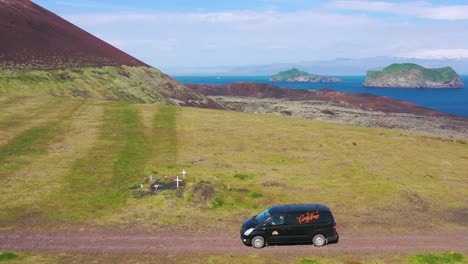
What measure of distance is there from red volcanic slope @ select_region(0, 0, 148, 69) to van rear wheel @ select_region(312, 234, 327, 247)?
243 ft

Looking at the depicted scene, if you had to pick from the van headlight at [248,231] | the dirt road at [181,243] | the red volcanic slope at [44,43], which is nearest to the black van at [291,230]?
the van headlight at [248,231]

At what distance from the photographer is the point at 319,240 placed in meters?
23.4

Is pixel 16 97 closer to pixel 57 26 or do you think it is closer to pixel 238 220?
pixel 57 26

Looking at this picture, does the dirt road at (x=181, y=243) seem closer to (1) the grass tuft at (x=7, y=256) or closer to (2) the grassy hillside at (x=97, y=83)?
(1) the grass tuft at (x=7, y=256)

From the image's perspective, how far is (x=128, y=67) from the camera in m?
102

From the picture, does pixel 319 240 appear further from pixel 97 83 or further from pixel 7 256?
pixel 97 83

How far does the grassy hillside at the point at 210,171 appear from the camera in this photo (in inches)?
1112

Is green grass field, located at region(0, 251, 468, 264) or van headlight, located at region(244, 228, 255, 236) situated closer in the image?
green grass field, located at region(0, 251, 468, 264)

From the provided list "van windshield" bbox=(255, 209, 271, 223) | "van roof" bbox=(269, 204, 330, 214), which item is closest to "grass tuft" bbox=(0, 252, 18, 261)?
"van windshield" bbox=(255, 209, 271, 223)

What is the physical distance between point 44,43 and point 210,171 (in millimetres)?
70150

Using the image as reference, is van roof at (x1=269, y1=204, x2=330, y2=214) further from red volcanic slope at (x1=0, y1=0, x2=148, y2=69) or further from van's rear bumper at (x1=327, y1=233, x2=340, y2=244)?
red volcanic slope at (x1=0, y1=0, x2=148, y2=69)

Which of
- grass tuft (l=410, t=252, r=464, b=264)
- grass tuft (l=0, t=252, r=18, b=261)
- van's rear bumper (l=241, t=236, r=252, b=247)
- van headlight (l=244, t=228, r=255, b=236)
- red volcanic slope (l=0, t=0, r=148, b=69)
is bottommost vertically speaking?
grass tuft (l=410, t=252, r=464, b=264)

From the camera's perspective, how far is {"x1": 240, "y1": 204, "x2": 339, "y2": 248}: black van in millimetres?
23188

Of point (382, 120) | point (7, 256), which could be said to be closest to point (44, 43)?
point (7, 256)
